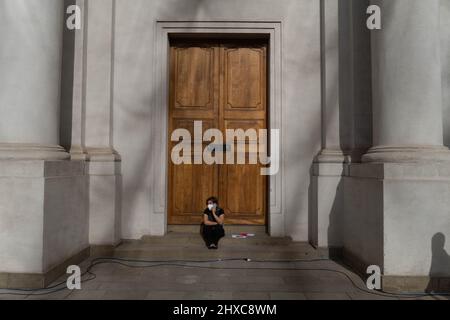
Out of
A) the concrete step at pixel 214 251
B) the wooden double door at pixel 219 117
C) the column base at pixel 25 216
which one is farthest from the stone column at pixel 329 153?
the column base at pixel 25 216

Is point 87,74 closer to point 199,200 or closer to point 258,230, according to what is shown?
point 199,200

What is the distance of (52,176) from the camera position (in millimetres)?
5750

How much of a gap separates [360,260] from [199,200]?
11.4ft

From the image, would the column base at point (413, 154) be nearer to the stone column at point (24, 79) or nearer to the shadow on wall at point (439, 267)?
the shadow on wall at point (439, 267)

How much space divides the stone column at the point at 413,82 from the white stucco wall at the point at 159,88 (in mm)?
2126

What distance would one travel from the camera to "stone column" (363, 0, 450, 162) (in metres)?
5.79

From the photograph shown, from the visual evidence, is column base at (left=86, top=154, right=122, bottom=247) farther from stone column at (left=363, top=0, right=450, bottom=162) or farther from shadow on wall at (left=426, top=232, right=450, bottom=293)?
shadow on wall at (left=426, top=232, right=450, bottom=293)

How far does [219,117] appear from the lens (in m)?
8.38

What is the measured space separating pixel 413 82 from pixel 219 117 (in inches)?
152

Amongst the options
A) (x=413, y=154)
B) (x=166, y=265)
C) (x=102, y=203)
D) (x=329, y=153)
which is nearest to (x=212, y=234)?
(x=166, y=265)

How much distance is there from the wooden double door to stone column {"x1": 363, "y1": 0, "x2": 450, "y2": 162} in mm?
2970

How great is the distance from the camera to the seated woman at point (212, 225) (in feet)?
24.0

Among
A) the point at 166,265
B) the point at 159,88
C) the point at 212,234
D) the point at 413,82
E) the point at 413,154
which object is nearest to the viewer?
the point at 413,154

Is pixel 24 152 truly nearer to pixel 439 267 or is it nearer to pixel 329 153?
pixel 329 153
